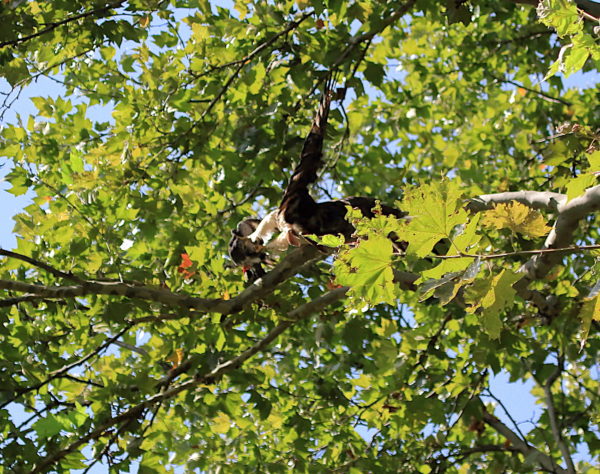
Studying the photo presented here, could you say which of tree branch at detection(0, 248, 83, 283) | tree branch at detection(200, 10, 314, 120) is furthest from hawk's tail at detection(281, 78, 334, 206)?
tree branch at detection(200, 10, 314, 120)

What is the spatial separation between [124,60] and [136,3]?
362 millimetres

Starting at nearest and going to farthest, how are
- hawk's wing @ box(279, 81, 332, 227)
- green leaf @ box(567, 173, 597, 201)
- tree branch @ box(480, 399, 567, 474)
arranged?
green leaf @ box(567, 173, 597, 201), hawk's wing @ box(279, 81, 332, 227), tree branch @ box(480, 399, 567, 474)

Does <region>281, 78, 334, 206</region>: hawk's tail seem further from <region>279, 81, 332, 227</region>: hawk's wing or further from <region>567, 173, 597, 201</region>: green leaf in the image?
<region>567, 173, 597, 201</region>: green leaf

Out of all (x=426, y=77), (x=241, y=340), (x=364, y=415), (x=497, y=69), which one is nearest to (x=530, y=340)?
(x=364, y=415)

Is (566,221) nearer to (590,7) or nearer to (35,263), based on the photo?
(590,7)

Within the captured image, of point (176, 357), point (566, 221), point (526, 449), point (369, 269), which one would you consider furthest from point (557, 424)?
point (369, 269)

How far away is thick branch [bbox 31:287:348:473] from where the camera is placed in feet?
11.1

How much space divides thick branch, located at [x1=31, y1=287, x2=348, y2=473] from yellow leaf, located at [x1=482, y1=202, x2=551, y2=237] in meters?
1.75

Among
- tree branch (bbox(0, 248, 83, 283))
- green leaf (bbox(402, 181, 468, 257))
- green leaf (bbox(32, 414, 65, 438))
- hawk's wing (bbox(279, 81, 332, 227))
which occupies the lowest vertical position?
green leaf (bbox(402, 181, 468, 257))

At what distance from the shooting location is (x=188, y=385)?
12.1 ft

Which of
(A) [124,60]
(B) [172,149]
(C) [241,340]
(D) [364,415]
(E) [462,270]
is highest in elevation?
(A) [124,60]

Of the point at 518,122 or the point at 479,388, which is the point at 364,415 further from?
the point at 518,122

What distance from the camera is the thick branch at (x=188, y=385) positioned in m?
3.37

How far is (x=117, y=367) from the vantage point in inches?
180
